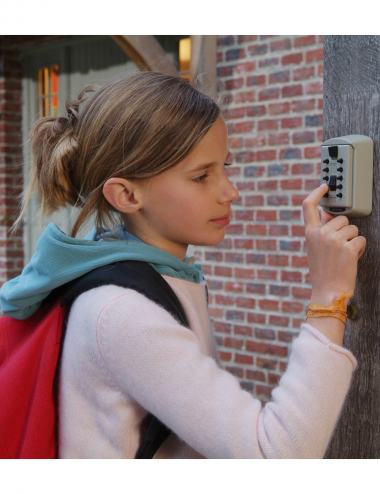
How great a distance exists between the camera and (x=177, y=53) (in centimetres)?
373

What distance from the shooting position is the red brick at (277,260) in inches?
121

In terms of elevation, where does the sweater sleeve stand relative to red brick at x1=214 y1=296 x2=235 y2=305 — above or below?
above

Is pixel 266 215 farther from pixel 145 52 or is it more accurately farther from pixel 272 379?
pixel 145 52

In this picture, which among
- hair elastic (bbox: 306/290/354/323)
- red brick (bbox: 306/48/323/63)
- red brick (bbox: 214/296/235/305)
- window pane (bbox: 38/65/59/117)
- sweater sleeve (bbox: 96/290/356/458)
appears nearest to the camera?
sweater sleeve (bbox: 96/290/356/458)

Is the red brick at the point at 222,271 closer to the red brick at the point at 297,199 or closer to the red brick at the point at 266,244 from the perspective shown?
the red brick at the point at 266,244

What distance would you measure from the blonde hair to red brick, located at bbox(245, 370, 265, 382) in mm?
2157

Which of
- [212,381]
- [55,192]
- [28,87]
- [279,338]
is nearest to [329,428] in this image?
[212,381]

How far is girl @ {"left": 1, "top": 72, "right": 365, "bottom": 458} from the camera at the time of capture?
38.1 inches

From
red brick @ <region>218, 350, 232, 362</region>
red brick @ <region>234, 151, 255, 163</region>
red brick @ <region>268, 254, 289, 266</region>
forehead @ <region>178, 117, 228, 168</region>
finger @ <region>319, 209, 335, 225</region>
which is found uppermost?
red brick @ <region>234, 151, 255, 163</region>

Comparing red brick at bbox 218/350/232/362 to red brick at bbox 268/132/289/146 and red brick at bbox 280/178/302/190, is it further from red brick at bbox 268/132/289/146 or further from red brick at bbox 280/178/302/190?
red brick at bbox 268/132/289/146

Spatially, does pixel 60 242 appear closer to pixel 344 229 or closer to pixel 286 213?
pixel 344 229

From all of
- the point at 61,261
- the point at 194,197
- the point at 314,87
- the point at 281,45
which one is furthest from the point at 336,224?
the point at 281,45

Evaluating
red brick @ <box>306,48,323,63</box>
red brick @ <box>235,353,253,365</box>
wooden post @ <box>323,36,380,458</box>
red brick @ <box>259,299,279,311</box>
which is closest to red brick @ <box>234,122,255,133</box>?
red brick @ <box>306,48,323,63</box>

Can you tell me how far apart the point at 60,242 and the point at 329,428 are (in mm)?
669
